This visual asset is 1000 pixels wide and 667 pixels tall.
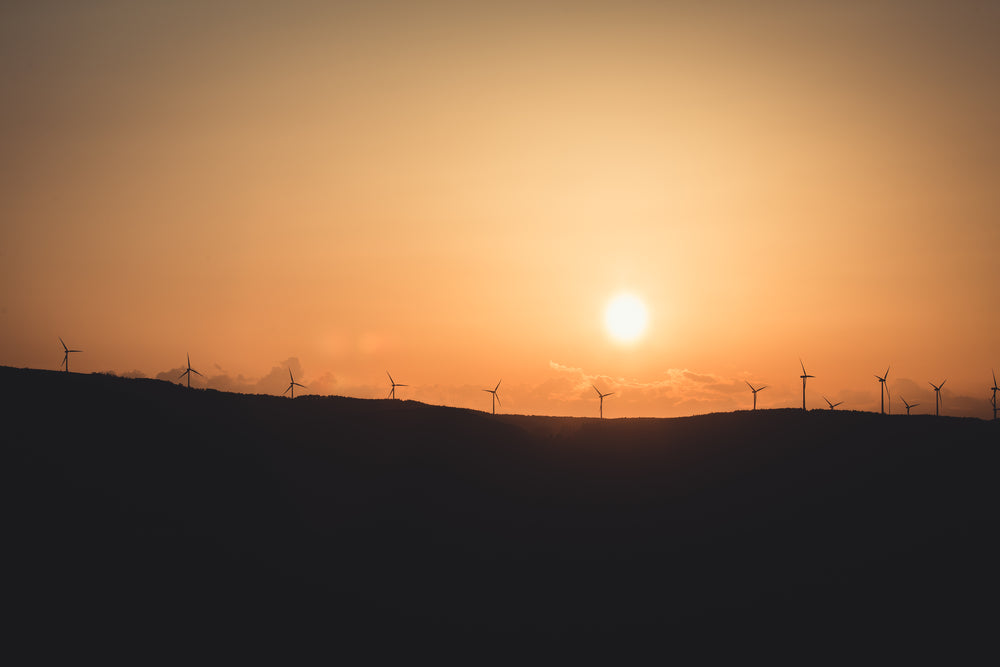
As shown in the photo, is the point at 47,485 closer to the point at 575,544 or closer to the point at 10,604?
the point at 10,604

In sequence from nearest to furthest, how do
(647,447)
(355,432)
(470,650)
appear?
(470,650)
(355,432)
(647,447)

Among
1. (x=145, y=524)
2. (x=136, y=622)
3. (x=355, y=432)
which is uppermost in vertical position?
(x=355, y=432)

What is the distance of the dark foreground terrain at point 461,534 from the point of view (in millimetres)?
77250

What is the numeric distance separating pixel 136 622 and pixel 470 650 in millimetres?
31551

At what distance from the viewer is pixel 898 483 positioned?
110438mm

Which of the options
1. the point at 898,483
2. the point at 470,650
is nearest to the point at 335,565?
the point at 470,650

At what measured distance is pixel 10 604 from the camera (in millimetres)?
68562

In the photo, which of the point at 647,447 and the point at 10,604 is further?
the point at 647,447

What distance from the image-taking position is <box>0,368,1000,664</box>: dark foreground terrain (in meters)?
77.2

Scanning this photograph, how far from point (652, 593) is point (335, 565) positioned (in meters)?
36.2

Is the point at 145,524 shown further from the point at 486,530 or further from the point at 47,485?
the point at 486,530

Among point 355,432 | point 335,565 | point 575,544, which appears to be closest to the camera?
point 335,565

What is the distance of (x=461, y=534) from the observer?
3939 inches

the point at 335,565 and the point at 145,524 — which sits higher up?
the point at 145,524
